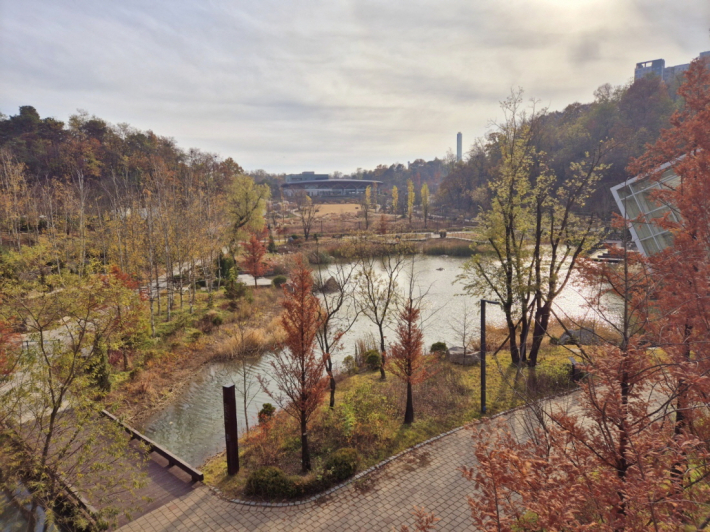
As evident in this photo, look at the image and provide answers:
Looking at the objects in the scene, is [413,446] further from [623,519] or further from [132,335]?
[132,335]

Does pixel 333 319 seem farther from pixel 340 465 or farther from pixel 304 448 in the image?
pixel 340 465

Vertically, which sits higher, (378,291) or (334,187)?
(334,187)

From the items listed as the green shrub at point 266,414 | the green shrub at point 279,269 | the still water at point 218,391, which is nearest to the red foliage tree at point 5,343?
the still water at point 218,391

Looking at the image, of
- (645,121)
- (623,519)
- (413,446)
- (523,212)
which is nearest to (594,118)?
(645,121)

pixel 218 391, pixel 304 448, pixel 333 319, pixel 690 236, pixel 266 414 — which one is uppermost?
pixel 690 236

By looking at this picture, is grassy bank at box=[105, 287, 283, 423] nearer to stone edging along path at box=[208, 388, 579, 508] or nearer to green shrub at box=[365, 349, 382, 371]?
stone edging along path at box=[208, 388, 579, 508]

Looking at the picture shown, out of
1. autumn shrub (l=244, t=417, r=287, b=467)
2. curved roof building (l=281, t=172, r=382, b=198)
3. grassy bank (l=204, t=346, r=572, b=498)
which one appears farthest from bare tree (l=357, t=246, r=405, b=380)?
curved roof building (l=281, t=172, r=382, b=198)

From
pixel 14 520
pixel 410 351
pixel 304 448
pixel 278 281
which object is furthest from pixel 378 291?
pixel 278 281
